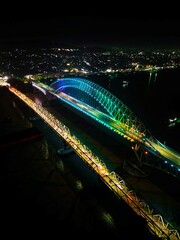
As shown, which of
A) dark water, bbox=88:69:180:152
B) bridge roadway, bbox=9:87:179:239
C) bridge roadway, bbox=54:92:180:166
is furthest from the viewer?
dark water, bbox=88:69:180:152

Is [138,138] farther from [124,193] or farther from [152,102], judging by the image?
[152,102]

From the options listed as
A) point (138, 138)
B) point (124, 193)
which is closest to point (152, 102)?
point (138, 138)

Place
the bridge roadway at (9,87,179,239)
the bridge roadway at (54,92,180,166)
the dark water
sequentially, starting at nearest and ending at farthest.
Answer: the bridge roadway at (9,87,179,239)
the bridge roadway at (54,92,180,166)
the dark water

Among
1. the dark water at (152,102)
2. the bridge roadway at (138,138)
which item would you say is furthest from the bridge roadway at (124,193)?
the dark water at (152,102)

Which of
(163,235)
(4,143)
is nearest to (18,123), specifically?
(4,143)

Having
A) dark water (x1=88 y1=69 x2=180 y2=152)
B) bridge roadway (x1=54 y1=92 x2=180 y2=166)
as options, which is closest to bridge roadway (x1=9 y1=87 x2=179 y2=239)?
bridge roadway (x1=54 y1=92 x2=180 y2=166)

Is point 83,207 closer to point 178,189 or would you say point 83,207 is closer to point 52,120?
point 178,189

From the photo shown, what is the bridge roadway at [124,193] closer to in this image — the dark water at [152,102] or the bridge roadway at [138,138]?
the bridge roadway at [138,138]

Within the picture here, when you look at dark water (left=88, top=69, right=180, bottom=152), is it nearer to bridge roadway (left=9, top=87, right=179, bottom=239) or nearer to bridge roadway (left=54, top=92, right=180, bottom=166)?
bridge roadway (left=54, top=92, right=180, bottom=166)
